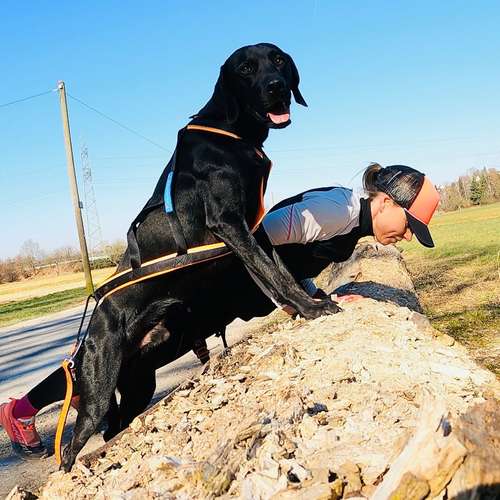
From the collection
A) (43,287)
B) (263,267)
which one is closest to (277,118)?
(263,267)

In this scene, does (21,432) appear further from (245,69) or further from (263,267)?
(245,69)

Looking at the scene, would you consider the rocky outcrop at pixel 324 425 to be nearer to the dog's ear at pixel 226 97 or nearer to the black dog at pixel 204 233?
the black dog at pixel 204 233

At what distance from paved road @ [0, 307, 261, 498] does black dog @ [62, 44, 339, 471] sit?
35.3 inches

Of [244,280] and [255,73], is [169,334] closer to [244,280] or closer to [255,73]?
[244,280]

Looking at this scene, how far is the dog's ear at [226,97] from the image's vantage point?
300 cm

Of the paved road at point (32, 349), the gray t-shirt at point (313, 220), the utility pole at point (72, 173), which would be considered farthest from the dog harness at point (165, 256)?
the utility pole at point (72, 173)

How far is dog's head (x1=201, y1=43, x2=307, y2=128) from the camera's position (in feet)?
9.84

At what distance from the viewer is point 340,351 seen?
241cm

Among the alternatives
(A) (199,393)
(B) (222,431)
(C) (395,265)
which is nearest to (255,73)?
(A) (199,393)

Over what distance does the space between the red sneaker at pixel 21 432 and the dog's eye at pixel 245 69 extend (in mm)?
2286

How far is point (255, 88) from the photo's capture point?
3.03 m

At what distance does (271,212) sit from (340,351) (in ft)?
3.80

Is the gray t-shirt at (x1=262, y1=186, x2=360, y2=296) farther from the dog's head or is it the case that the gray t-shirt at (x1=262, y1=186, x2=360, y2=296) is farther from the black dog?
the dog's head

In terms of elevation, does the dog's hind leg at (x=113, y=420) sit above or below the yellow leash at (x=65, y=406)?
below
